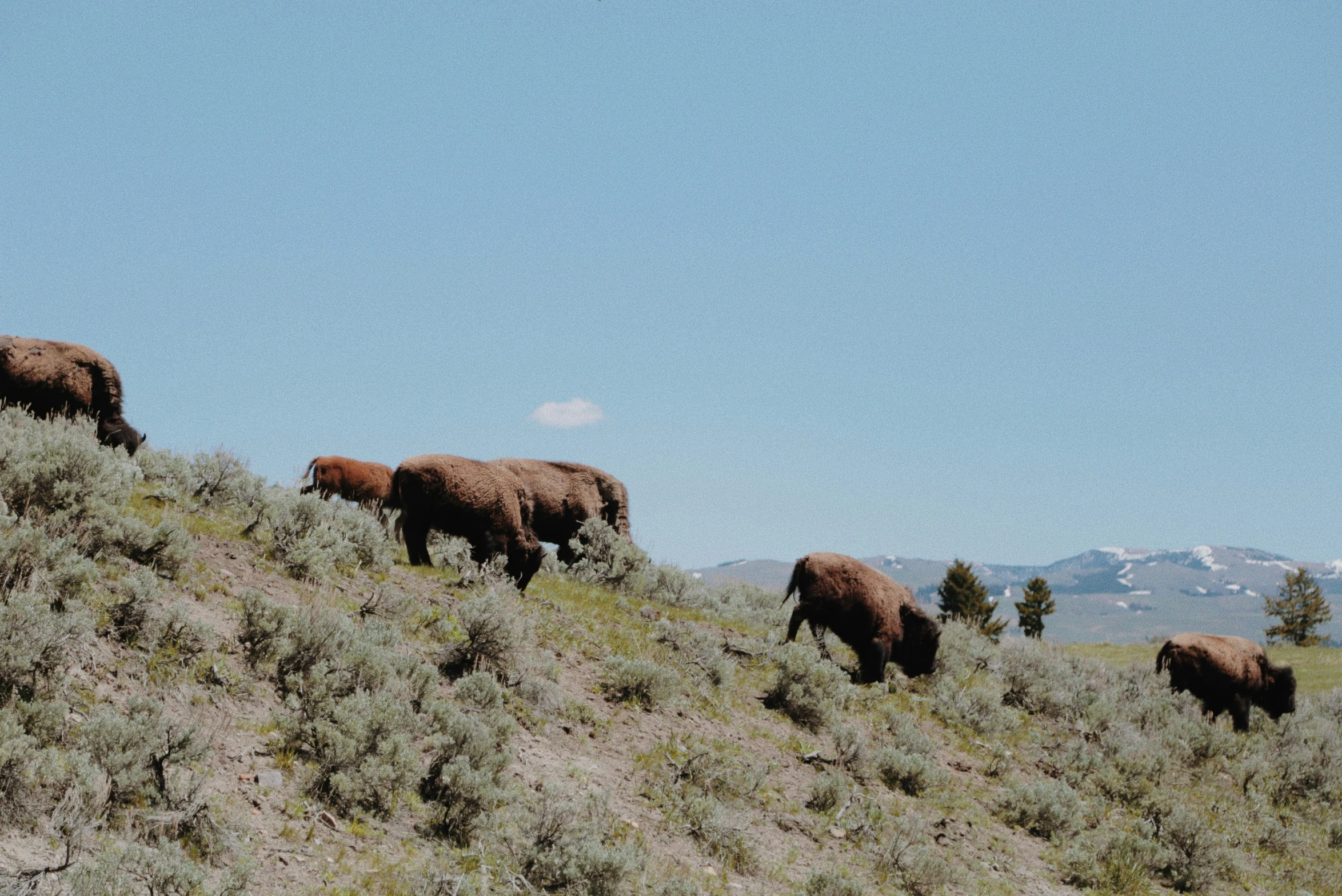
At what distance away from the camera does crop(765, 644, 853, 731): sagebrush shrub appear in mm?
10727

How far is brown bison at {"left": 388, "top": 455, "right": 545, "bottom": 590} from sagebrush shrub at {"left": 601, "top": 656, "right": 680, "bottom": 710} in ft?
12.6

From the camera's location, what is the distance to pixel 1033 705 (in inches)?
583

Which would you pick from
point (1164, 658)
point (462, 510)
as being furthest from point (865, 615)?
point (1164, 658)

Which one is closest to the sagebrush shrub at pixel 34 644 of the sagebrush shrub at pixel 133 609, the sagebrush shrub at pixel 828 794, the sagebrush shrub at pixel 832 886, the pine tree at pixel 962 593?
the sagebrush shrub at pixel 133 609

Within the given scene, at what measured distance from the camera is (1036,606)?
54.9 metres

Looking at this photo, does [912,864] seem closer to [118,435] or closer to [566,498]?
[566,498]

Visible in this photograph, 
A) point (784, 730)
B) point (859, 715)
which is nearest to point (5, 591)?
point (784, 730)

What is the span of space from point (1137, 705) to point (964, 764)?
7153mm

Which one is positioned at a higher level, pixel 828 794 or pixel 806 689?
pixel 806 689

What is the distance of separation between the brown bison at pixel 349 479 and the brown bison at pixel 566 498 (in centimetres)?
582

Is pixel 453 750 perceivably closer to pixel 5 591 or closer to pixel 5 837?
pixel 5 837

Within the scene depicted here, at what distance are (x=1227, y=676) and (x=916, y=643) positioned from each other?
9131 mm

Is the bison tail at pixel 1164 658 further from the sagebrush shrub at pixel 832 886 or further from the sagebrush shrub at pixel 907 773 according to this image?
the sagebrush shrub at pixel 832 886

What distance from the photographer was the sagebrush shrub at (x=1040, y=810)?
31.9 feet
